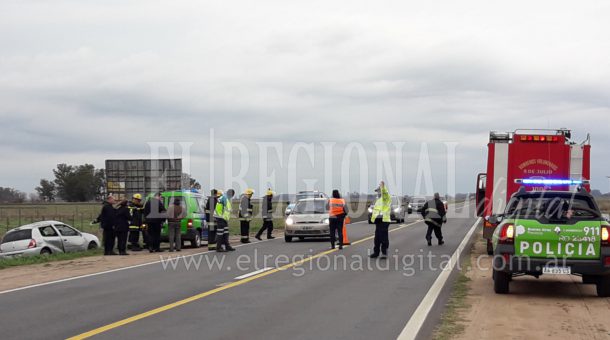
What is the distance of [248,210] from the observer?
82.6ft

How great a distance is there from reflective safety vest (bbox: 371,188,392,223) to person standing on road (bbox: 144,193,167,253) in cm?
738

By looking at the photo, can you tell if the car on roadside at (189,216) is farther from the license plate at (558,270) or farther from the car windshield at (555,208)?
the license plate at (558,270)

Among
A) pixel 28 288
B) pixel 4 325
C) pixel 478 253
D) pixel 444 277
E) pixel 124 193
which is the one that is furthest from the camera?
pixel 124 193

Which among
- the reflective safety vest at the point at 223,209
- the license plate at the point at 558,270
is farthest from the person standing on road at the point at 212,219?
the license plate at the point at 558,270

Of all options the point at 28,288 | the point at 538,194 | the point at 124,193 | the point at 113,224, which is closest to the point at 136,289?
the point at 28,288

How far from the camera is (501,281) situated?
1233 cm

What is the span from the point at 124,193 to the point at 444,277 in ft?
51.6

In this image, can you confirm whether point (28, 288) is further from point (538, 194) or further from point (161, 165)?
point (161, 165)

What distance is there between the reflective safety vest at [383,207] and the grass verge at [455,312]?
11.8 ft

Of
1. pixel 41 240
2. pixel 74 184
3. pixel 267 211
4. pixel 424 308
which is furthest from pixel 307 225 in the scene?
pixel 74 184

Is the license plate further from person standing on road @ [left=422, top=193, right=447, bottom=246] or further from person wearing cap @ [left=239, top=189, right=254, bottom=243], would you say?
person wearing cap @ [left=239, top=189, right=254, bottom=243]

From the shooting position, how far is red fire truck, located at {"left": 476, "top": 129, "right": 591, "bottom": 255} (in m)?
19.3

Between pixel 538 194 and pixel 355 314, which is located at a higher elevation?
pixel 538 194

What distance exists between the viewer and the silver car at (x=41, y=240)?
21203 millimetres
